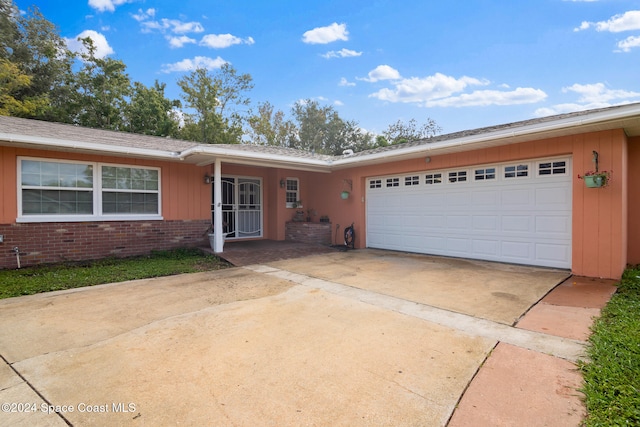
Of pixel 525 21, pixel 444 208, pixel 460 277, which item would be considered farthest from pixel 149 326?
pixel 525 21

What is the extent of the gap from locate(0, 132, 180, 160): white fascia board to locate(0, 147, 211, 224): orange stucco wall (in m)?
0.49

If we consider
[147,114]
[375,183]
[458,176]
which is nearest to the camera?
[458,176]

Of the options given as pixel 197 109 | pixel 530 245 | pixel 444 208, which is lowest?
pixel 530 245

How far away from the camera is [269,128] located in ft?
86.3

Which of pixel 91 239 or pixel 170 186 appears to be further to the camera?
pixel 170 186

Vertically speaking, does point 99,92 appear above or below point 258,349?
above

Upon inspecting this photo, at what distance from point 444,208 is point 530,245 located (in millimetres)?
2108

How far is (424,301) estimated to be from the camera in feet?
14.9

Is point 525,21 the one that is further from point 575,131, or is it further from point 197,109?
point 197,109

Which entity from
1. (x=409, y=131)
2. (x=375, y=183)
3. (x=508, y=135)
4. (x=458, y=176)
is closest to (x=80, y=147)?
(x=375, y=183)

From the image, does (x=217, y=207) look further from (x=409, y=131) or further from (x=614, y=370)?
(x=409, y=131)

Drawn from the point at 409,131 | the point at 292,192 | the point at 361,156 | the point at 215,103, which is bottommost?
the point at 292,192

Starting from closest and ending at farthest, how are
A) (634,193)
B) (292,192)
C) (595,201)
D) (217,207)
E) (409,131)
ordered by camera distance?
(595,201) → (634,193) → (217,207) → (292,192) → (409,131)

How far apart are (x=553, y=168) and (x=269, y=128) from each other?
2270 centimetres
